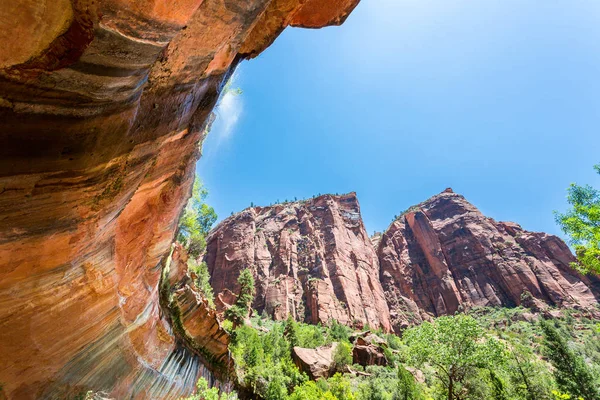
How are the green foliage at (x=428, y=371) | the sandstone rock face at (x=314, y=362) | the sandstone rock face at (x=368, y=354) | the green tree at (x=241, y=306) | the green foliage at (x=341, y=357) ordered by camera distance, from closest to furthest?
1. the green foliage at (x=428, y=371)
2. the sandstone rock face at (x=314, y=362)
3. the green tree at (x=241, y=306)
4. the green foliage at (x=341, y=357)
5. the sandstone rock face at (x=368, y=354)

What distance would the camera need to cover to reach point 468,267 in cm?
8231

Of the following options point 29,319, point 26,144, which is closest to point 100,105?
point 26,144

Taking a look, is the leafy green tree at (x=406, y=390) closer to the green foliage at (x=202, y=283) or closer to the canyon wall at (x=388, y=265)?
the green foliage at (x=202, y=283)

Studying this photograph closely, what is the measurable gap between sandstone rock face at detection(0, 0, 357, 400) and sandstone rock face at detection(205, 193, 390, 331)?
194ft

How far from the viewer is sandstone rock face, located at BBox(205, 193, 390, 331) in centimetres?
6681

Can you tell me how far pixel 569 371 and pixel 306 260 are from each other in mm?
59094

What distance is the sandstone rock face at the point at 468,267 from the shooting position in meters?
71.6

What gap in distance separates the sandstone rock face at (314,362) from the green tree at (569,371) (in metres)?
22.3

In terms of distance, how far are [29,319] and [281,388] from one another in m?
22.5

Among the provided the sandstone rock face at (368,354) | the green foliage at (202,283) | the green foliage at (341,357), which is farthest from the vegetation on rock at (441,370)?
the green foliage at (202,283)

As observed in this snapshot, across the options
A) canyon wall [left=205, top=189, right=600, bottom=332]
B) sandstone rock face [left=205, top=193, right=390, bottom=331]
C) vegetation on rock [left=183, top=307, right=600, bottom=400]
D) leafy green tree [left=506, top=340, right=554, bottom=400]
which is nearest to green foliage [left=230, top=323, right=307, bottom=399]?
vegetation on rock [left=183, top=307, right=600, bottom=400]

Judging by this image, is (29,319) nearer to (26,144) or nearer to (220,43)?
(26,144)

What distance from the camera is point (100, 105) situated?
3342mm

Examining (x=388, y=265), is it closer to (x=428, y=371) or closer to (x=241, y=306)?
(x=428, y=371)
